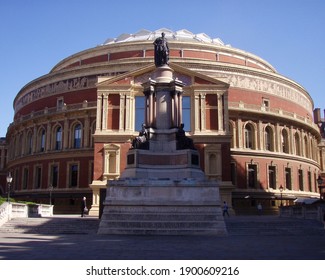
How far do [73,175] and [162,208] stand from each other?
32.5 metres

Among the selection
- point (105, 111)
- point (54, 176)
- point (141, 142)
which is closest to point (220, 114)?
point (105, 111)

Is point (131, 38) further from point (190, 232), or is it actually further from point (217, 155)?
point (190, 232)

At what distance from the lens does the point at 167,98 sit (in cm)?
2542

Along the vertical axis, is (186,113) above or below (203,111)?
below

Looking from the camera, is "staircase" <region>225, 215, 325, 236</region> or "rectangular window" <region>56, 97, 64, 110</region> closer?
"staircase" <region>225, 215, 325, 236</region>

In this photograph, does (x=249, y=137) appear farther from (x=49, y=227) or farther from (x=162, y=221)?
(x=162, y=221)

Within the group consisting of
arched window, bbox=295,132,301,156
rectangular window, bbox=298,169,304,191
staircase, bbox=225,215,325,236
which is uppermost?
arched window, bbox=295,132,301,156

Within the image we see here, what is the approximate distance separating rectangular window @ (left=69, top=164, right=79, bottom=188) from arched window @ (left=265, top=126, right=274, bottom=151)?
80.1 feet

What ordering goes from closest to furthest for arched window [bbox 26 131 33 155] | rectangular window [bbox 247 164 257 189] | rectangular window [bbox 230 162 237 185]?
rectangular window [bbox 230 162 237 185] → rectangular window [bbox 247 164 257 189] → arched window [bbox 26 131 33 155]

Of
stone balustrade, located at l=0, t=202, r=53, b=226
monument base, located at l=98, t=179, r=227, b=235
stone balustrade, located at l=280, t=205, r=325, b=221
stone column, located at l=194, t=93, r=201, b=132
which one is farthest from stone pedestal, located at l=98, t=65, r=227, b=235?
stone column, located at l=194, t=93, r=201, b=132

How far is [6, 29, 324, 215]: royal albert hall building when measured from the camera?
42.7 metres

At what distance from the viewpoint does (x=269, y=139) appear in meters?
53.5

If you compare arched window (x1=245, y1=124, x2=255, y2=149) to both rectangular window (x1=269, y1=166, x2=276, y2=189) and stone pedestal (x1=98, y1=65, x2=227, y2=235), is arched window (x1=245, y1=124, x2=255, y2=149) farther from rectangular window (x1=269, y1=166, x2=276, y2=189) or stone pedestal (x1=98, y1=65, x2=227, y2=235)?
stone pedestal (x1=98, y1=65, x2=227, y2=235)
